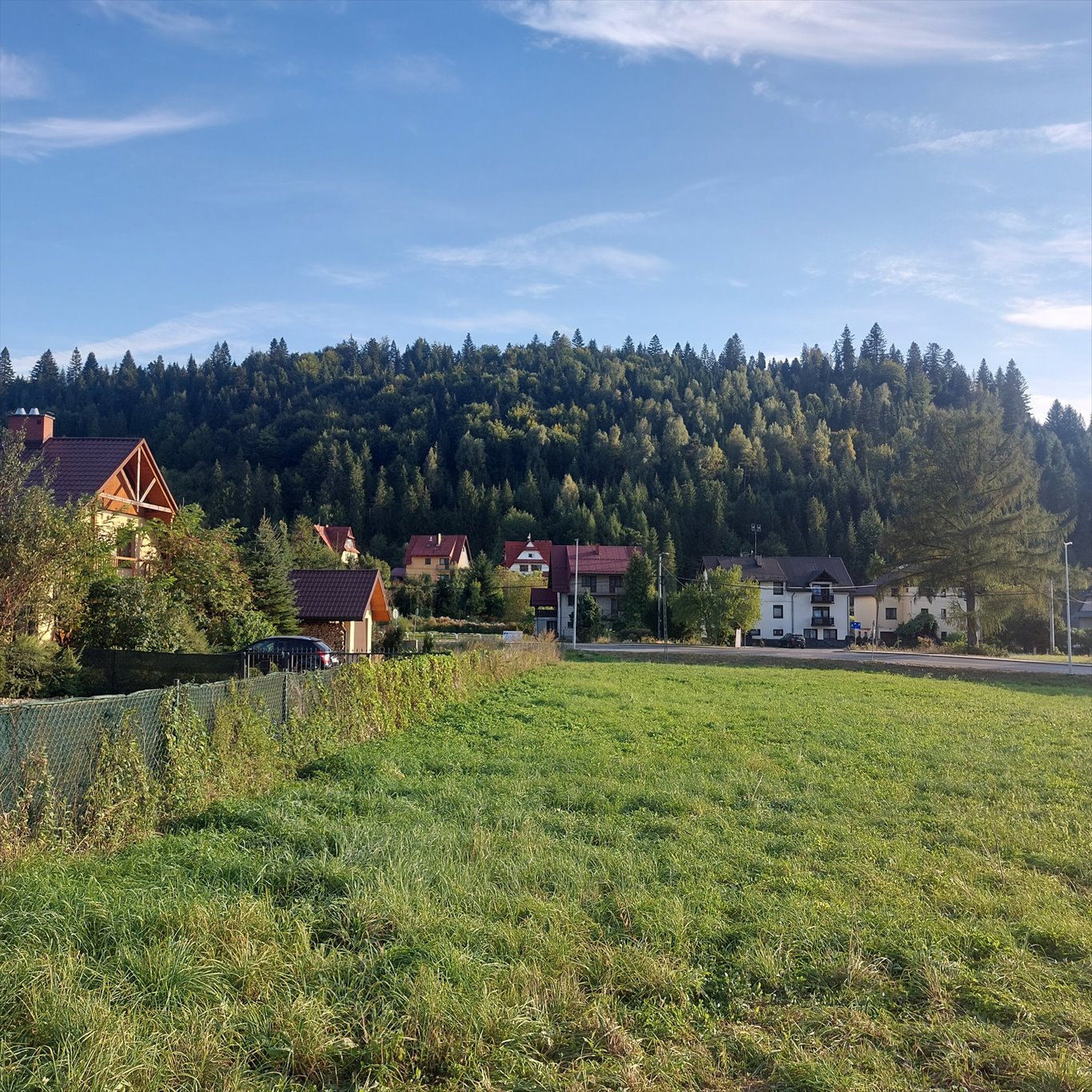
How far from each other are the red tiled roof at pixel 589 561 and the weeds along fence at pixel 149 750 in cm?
6963

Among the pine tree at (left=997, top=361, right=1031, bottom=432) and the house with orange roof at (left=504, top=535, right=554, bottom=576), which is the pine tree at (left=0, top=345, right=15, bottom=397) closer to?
the house with orange roof at (left=504, top=535, right=554, bottom=576)

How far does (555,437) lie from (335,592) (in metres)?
112

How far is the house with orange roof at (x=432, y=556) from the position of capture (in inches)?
3984

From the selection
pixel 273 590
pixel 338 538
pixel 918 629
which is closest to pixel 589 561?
pixel 338 538

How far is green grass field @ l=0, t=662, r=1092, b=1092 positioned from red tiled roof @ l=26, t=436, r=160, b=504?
64.6 feet

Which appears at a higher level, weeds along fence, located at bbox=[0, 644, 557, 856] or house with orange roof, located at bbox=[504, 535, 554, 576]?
house with orange roof, located at bbox=[504, 535, 554, 576]

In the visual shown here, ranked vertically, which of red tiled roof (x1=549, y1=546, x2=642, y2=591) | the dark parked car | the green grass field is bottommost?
the green grass field

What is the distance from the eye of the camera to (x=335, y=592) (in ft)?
101

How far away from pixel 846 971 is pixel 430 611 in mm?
63709

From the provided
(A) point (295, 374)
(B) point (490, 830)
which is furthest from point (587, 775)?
(A) point (295, 374)

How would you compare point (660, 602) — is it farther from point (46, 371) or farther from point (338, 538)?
point (46, 371)

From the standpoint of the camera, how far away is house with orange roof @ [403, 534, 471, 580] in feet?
332

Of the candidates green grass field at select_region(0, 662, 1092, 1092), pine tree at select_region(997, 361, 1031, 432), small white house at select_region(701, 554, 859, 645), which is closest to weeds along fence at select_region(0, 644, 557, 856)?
green grass field at select_region(0, 662, 1092, 1092)

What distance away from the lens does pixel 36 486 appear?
629 inches
